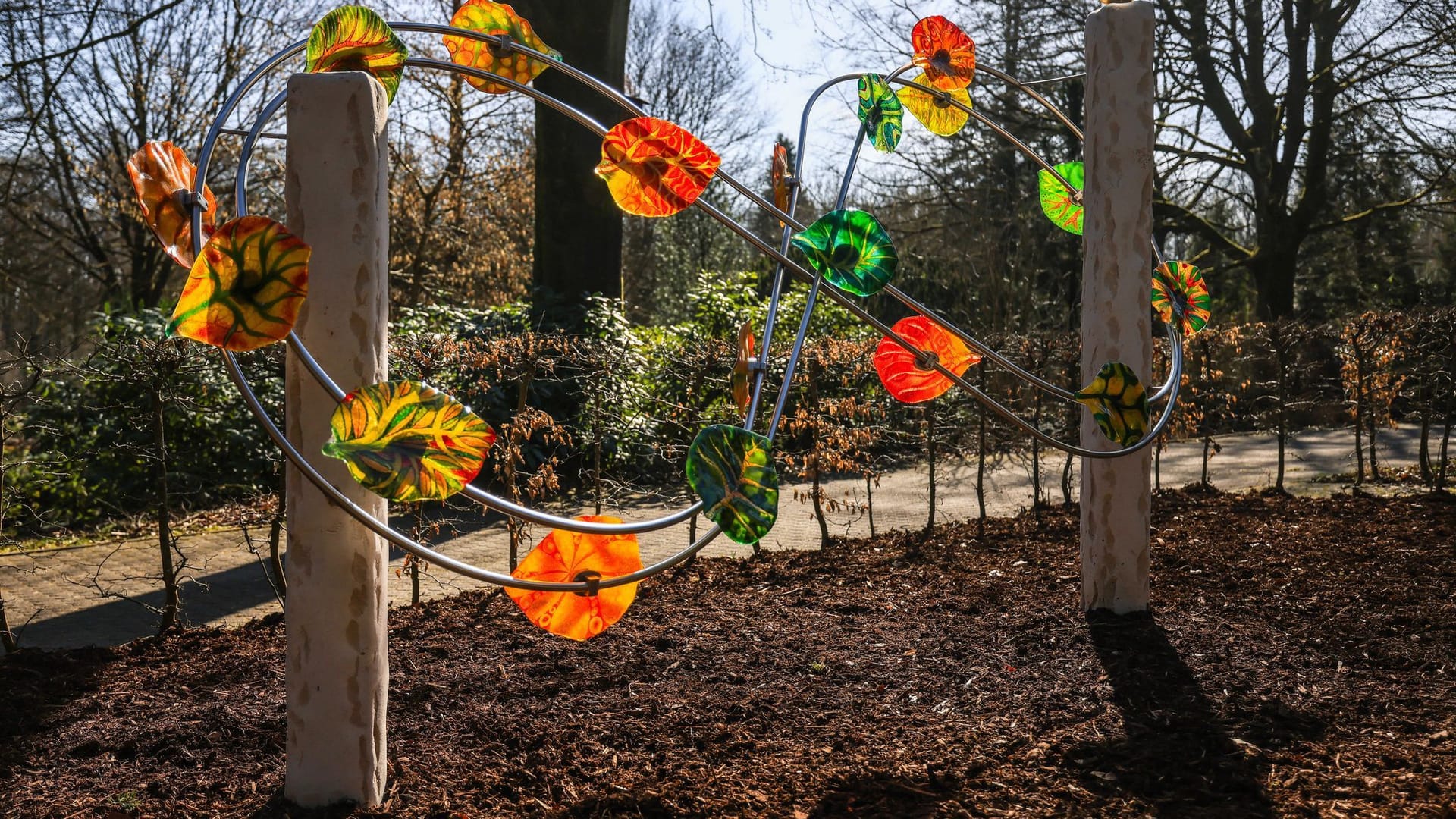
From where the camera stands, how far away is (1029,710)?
2.98 metres

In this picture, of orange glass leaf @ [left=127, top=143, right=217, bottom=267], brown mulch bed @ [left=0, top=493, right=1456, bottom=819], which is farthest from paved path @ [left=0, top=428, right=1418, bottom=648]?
orange glass leaf @ [left=127, top=143, right=217, bottom=267]

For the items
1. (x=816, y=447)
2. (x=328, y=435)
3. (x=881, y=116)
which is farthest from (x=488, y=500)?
(x=816, y=447)

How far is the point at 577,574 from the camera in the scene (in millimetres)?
2316

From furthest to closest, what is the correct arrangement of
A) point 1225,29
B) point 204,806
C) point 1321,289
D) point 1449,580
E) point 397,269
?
point 1321,289
point 397,269
point 1225,29
point 1449,580
point 204,806

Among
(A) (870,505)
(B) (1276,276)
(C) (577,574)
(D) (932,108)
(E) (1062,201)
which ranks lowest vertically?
(A) (870,505)

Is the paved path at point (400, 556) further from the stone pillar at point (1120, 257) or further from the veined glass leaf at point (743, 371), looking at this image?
the veined glass leaf at point (743, 371)

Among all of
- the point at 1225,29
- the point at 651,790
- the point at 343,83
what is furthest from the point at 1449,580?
the point at 1225,29

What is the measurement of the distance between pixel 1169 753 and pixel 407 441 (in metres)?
2.09

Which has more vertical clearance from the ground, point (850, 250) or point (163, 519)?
point (850, 250)

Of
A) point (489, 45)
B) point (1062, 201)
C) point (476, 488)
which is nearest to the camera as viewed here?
point (476, 488)

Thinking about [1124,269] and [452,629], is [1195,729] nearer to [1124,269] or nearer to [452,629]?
[1124,269]

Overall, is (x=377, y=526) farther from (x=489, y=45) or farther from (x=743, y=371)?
(x=489, y=45)

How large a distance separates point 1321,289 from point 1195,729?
17735 mm

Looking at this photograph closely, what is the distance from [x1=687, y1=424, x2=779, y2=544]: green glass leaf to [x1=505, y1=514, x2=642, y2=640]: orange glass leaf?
0.96ft
